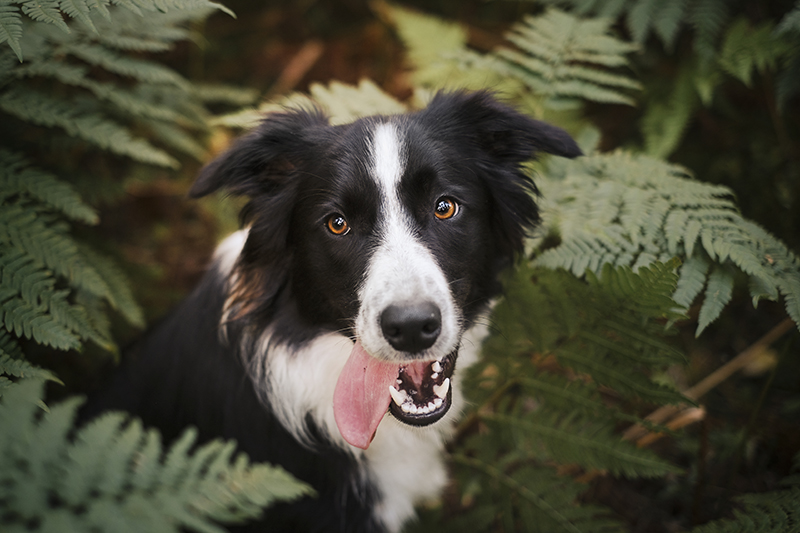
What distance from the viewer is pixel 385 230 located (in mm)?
2369

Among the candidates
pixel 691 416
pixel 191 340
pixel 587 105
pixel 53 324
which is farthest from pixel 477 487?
pixel 587 105

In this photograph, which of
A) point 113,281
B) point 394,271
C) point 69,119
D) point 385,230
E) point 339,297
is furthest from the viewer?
point 113,281

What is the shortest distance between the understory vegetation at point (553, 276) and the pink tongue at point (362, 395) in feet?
1.83

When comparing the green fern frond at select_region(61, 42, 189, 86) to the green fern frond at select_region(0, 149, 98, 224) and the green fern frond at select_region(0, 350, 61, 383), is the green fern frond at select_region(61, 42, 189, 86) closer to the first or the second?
the green fern frond at select_region(0, 149, 98, 224)

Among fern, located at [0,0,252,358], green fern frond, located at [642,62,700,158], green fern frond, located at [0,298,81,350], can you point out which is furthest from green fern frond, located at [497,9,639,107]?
green fern frond, located at [0,298,81,350]

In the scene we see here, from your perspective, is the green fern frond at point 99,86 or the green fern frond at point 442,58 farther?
the green fern frond at point 442,58

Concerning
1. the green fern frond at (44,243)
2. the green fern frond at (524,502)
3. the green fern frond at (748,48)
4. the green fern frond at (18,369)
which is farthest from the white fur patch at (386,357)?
the green fern frond at (748,48)

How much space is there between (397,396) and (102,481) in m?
1.29

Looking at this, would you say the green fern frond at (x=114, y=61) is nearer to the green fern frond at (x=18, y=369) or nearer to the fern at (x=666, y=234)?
the green fern frond at (x=18, y=369)

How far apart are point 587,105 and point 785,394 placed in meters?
2.69

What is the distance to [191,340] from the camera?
2.82 meters

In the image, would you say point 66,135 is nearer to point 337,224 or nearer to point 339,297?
point 337,224

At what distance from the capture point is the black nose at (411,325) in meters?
2.09

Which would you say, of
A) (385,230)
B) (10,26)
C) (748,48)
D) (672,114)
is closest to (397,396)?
(385,230)
